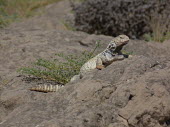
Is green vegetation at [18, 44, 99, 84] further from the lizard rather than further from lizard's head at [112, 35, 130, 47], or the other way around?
lizard's head at [112, 35, 130, 47]

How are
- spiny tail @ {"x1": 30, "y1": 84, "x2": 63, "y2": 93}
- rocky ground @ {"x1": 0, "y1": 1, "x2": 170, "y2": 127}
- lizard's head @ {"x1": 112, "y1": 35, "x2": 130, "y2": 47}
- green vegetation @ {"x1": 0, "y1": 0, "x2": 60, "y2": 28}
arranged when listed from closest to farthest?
rocky ground @ {"x1": 0, "y1": 1, "x2": 170, "y2": 127}
lizard's head @ {"x1": 112, "y1": 35, "x2": 130, "y2": 47}
spiny tail @ {"x1": 30, "y1": 84, "x2": 63, "y2": 93}
green vegetation @ {"x1": 0, "y1": 0, "x2": 60, "y2": 28}

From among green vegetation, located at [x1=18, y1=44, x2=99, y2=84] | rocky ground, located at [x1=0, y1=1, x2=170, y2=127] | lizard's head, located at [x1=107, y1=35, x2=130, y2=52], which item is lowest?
green vegetation, located at [x1=18, y1=44, x2=99, y2=84]

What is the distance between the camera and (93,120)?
4188 mm

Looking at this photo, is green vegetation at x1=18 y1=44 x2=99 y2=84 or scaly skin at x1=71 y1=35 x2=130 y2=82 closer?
scaly skin at x1=71 y1=35 x2=130 y2=82

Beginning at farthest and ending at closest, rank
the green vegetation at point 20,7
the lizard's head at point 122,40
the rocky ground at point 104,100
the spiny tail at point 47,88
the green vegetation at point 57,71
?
1. the green vegetation at point 20,7
2. the green vegetation at point 57,71
3. the spiny tail at point 47,88
4. the lizard's head at point 122,40
5. the rocky ground at point 104,100

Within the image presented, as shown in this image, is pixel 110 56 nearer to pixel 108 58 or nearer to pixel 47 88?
pixel 108 58

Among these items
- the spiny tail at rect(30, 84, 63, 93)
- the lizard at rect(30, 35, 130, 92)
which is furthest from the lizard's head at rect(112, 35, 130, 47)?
the spiny tail at rect(30, 84, 63, 93)

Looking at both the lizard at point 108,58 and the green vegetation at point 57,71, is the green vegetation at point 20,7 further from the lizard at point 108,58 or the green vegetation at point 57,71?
the lizard at point 108,58

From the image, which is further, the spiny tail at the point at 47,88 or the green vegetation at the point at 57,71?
the green vegetation at the point at 57,71

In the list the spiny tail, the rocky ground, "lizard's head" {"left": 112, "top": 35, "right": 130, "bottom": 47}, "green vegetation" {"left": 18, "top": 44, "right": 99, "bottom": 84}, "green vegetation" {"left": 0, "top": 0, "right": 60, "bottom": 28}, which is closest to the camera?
the rocky ground

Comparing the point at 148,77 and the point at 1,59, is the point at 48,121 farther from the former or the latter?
the point at 1,59

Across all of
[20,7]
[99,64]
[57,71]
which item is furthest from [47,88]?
[20,7]

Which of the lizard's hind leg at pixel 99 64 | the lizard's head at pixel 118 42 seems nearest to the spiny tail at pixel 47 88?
the lizard's hind leg at pixel 99 64

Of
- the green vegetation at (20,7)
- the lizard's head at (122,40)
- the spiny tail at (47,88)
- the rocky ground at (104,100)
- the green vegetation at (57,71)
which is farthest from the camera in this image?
the green vegetation at (20,7)
